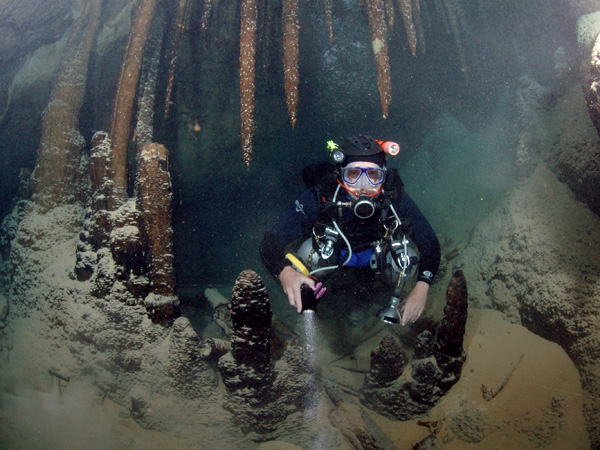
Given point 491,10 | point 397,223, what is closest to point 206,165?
point 397,223

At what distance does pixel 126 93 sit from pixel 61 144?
901 mm

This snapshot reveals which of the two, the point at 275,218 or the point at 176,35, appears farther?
the point at 275,218

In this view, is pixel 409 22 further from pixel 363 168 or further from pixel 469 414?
pixel 469 414

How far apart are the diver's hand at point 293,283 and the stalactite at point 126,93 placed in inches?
65.1

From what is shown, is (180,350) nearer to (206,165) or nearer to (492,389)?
(206,165)

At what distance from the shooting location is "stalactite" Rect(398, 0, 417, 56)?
143 inches

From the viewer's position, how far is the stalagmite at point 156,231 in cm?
258

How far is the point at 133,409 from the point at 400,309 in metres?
2.41

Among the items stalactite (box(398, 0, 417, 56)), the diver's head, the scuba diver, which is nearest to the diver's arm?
the scuba diver

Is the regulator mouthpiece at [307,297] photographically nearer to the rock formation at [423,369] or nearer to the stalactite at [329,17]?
the rock formation at [423,369]

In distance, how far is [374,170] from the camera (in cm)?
308

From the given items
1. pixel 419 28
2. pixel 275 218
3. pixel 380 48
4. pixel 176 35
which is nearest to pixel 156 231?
pixel 275 218

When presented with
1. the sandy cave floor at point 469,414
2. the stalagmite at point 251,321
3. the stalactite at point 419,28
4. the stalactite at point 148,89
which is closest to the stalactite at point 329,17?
the stalactite at point 419,28

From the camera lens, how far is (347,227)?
10.8ft
